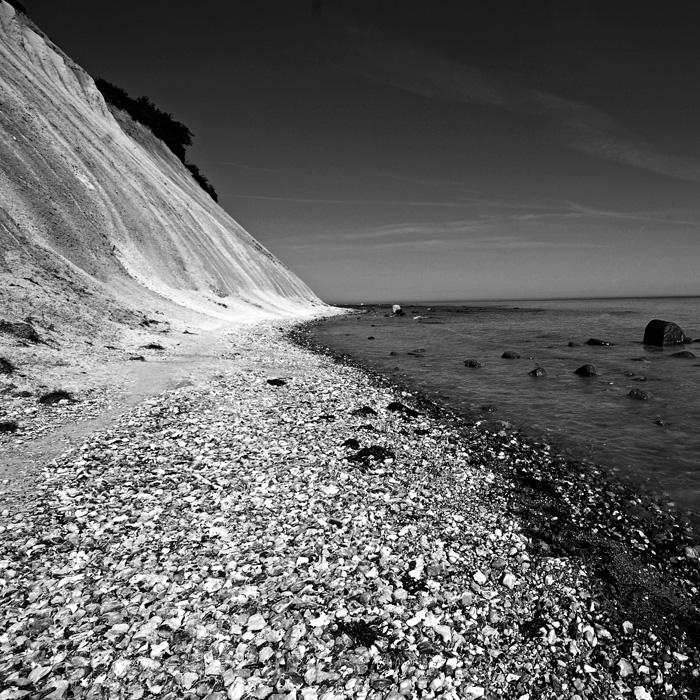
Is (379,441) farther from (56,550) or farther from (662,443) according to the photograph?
(662,443)

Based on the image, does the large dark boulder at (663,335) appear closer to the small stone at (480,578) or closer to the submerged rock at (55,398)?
the small stone at (480,578)

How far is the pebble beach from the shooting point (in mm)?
4836

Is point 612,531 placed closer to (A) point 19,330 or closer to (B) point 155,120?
(A) point 19,330

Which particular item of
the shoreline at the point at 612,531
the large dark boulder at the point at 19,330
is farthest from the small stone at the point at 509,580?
the large dark boulder at the point at 19,330

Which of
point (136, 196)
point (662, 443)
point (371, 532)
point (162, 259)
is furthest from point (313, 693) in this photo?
point (136, 196)

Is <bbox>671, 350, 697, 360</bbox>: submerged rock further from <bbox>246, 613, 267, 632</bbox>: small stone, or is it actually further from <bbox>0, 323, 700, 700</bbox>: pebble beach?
<bbox>246, 613, 267, 632</bbox>: small stone

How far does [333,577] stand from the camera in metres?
6.29

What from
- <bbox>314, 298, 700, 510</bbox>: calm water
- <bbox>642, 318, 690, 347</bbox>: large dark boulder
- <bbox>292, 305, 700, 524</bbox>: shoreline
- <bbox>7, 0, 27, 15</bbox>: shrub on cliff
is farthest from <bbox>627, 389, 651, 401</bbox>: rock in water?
<bbox>7, 0, 27, 15</bbox>: shrub on cliff

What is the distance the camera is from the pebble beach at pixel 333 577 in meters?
4.84

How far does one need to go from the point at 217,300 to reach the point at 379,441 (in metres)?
39.0

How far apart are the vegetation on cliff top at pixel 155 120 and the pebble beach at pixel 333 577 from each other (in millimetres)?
78803

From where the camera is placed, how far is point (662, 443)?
12.5 meters

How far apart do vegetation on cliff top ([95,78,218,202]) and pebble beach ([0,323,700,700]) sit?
78.8 metres

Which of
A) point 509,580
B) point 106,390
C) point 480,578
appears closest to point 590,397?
point 509,580
